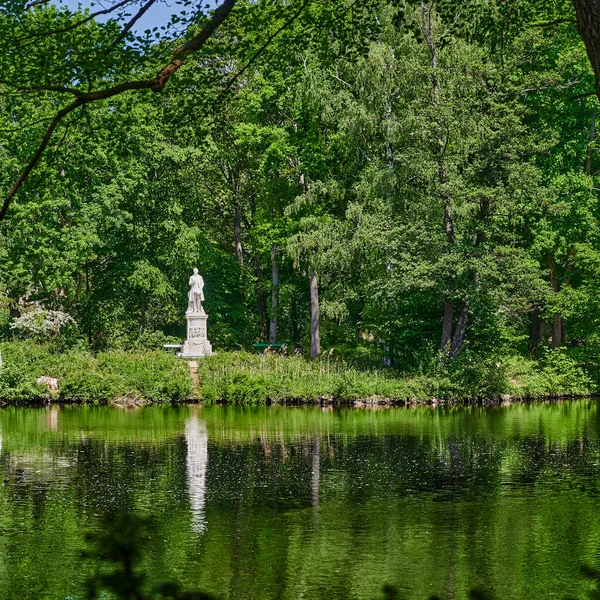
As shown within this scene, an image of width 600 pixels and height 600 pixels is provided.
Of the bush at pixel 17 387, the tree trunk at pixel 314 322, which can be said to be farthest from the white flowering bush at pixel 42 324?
the tree trunk at pixel 314 322

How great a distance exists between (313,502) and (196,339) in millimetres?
22896

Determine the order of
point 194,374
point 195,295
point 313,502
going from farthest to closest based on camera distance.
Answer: point 195,295 → point 194,374 → point 313,502

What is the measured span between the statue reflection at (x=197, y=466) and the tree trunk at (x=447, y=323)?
9.19 metres

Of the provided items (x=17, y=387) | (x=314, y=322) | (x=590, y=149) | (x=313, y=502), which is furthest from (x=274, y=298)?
(x=313, y=502)

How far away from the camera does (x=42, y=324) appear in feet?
126

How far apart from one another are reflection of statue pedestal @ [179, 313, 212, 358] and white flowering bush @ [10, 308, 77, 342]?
4.17 meters

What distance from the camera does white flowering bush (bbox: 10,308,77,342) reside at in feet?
126

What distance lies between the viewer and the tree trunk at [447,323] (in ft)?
113

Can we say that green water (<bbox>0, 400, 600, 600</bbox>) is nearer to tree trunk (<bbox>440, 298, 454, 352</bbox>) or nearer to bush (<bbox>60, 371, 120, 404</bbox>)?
bush (<bbox>60, 371, 120, 404</bbox>)

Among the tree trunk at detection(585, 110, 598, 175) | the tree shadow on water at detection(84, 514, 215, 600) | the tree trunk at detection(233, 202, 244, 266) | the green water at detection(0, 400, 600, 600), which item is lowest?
the green water at detection(0, 400, 600, 600)

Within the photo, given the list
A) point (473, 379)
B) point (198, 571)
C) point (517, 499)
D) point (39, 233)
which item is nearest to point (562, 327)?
point (473, 379)

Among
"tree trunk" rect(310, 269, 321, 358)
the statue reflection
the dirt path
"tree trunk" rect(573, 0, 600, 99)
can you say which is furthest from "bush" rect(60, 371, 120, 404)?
"tree trunk" rect(573, 0, 600, 99)

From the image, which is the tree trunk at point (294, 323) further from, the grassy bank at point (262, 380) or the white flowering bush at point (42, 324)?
the grassy bank at point (262, 380)

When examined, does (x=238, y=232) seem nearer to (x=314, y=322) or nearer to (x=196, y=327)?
(x=196, y=327)
